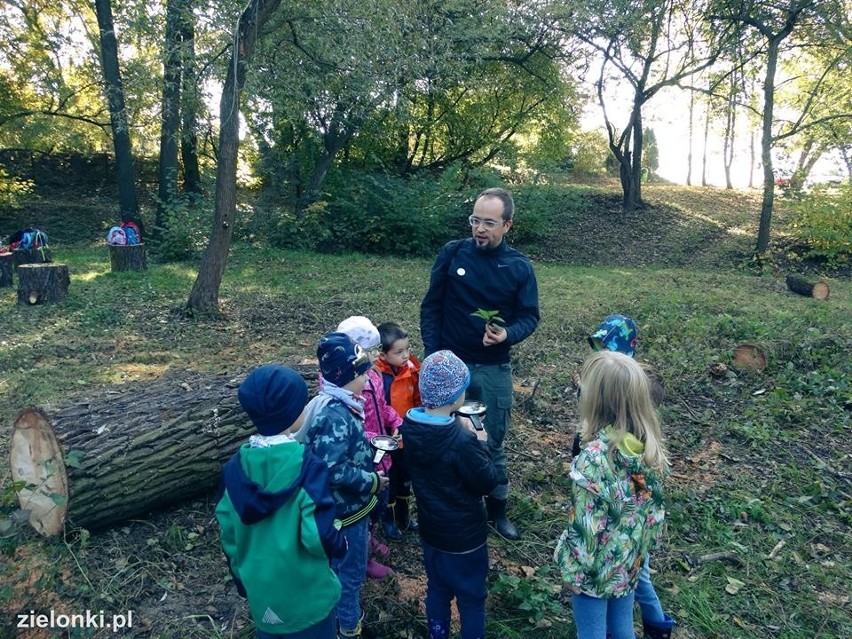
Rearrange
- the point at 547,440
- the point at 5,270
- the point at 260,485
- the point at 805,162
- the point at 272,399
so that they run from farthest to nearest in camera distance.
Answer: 1. the point at 805,162
2. the point at 5,270
3. the point at 547,440
4. the point at 272,399
5. the point at 260,485

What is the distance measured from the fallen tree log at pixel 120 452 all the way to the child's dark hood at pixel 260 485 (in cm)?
176

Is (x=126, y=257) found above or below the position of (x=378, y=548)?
above

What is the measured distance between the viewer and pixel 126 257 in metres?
13.1

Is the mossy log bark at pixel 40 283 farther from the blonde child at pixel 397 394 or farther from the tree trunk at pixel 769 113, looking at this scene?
the tree trunk at pixel 769 113

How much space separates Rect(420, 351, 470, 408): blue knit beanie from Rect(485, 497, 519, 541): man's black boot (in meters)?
1.55

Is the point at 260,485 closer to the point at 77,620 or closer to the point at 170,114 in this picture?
the point at 77,620

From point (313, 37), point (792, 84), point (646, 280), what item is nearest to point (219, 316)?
point (313, 37)

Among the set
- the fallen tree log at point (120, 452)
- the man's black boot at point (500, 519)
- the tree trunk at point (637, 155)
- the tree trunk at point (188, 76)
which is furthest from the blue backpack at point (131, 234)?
the tree trunk at point (637, 155)

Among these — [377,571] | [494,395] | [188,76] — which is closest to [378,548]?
[377,571]

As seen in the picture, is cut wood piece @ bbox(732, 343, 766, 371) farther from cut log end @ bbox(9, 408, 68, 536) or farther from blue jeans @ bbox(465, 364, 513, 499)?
cut log end @ bbox(9, 408, 68, 536)

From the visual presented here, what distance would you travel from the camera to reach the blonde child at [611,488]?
2.46 m

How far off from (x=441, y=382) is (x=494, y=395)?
1.20m

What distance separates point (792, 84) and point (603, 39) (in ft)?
23.6

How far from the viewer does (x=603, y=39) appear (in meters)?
18.1
